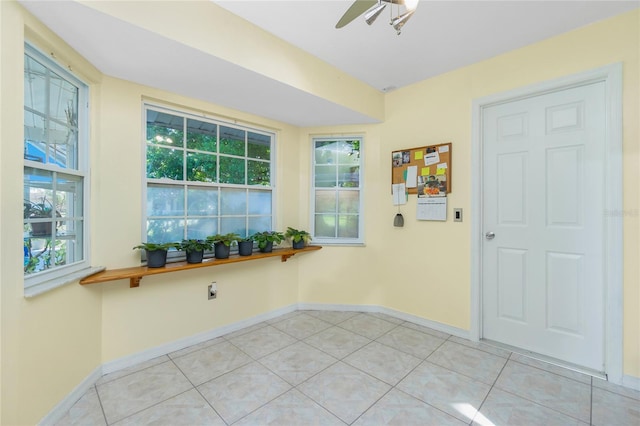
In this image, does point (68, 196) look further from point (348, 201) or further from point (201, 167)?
point (348, 201)

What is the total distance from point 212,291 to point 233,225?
692 mm

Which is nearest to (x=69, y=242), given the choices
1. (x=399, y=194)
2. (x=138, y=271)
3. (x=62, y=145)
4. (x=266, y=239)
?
(x=138, y=271)

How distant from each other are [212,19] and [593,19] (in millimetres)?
2696

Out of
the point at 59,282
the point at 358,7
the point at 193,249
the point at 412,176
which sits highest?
the point at 358,7

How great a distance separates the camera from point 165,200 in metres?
2.44

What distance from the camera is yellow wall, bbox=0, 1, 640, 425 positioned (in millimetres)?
1375

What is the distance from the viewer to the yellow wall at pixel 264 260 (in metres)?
1.38

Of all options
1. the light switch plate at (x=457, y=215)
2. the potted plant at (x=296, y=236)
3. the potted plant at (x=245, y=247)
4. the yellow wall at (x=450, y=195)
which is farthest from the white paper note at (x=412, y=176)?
the potted plant at (x=245, y=247)

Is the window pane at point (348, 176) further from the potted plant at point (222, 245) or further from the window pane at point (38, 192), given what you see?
the window pane at point (38, 192)

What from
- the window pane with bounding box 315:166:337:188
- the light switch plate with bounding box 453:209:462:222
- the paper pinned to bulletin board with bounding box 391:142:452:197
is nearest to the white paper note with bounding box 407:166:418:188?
the paper pinned to bulletin board with bounding box 391:142:452:197

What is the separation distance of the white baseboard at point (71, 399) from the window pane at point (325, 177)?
264cm

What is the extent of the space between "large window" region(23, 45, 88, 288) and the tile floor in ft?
3.08

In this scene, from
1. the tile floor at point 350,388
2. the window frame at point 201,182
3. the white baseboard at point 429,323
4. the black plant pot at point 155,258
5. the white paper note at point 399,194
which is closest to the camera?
the tile floor at point 350,388

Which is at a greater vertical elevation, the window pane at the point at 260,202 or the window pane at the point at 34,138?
the window pane at the point at 34,138
